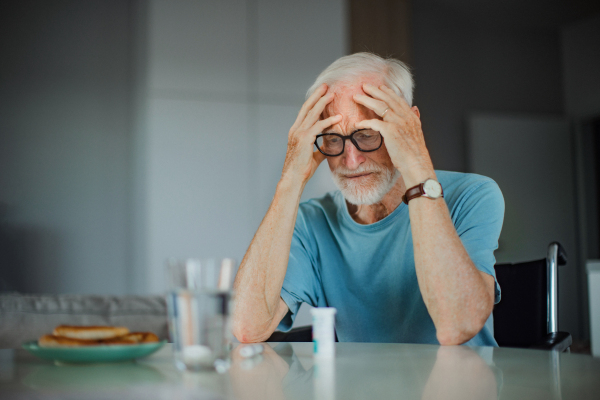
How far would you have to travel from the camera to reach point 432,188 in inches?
44.8

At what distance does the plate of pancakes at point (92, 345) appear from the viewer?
67 cm

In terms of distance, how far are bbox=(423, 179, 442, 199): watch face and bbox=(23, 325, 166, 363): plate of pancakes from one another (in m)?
0.65

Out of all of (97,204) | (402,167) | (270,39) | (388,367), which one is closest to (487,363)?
(388,367)

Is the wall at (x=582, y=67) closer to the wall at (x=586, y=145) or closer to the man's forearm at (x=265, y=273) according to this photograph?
the wall at (x=586, y=145)

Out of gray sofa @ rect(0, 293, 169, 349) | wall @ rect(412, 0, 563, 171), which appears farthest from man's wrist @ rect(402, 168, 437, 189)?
wall @ rect(412, 0, 563, 171)

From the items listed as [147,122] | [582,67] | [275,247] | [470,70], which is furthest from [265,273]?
[582,67]

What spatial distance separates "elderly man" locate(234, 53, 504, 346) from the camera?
1134 millimetres

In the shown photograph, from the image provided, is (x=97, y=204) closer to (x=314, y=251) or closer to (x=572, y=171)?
(x=314, y=251)

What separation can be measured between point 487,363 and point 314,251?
2.59ft

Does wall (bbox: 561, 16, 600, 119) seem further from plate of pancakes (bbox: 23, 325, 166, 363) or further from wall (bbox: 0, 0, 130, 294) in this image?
plate of pancakes (bbox: 23, 325, 166, 363)

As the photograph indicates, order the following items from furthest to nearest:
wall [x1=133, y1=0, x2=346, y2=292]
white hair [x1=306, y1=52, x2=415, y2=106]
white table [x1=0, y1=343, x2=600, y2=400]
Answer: wall [x1=133, y1=0, x2=346, y2=292] → white hair [x1=306, y1=52, x2=415, y2=106] → white table [x1=0, y1=343, x2=600, y2=400]

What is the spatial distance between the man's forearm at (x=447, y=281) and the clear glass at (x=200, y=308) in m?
0.57

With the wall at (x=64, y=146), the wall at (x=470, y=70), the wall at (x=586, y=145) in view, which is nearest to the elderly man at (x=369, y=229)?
the wall at (x=64, y=146)

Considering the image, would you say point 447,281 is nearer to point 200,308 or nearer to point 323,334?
point 323,334
